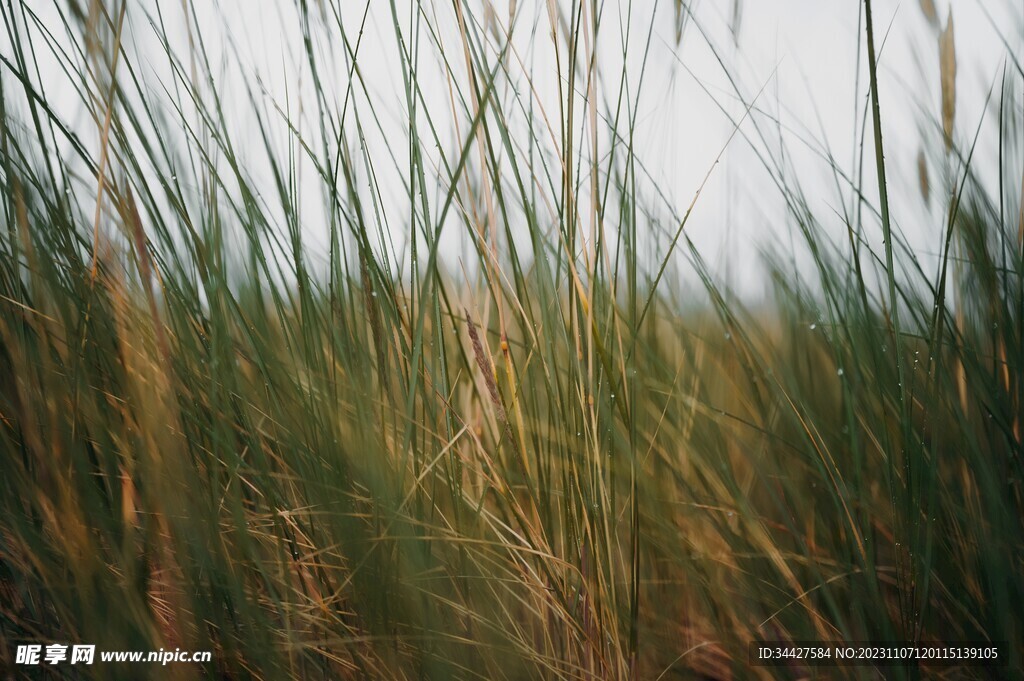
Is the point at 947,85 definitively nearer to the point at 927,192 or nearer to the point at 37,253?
the point at 927,192

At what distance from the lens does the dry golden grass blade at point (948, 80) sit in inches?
32.8

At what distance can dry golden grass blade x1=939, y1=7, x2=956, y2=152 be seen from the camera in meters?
0.83

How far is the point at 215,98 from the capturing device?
0.71 meters

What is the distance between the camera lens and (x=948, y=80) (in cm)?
84

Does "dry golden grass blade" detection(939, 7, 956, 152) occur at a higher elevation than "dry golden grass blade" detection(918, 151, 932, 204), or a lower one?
higher

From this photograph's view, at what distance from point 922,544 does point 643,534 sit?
290mm

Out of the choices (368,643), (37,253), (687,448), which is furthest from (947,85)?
(37,253)
